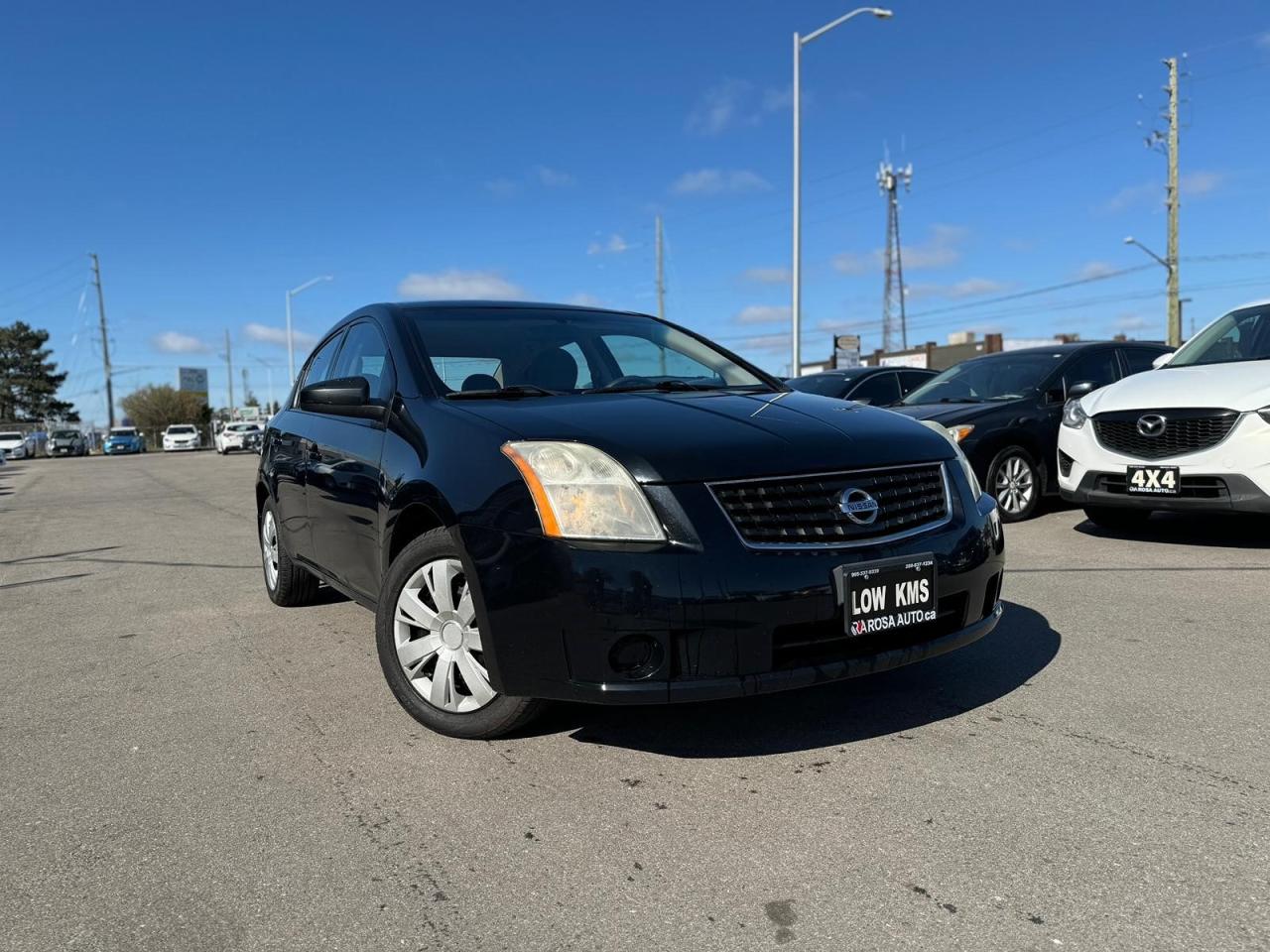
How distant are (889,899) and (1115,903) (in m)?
0.48

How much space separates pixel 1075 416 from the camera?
7.03 m

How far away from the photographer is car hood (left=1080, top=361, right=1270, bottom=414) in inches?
236

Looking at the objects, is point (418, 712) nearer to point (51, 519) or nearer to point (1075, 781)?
point (1075, 781)

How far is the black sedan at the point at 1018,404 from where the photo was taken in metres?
7.96

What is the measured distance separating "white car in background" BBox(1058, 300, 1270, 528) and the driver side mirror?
16.4 feet

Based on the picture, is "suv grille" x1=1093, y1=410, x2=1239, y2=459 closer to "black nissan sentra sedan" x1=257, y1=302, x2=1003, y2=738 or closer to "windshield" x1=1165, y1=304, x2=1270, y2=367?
"windshield" x1=1165, y1=304, x2=1270, y2=367

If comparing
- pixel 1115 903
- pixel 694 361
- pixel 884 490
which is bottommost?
pixel 1115 903

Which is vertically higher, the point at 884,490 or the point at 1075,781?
the point at 884,490

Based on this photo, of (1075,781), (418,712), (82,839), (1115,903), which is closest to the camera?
(1115,903)

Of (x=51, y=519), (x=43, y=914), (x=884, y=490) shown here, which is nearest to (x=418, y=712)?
(x=43, y=914)

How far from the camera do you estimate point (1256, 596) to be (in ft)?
16.3

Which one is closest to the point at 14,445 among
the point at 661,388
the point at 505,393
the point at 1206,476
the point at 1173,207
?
the point at 1173,207

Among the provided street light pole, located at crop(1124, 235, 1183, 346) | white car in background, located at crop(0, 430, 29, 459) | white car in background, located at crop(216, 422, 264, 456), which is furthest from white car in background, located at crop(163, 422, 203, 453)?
street light pole, located at crop(1124, 235, 1183, 346)

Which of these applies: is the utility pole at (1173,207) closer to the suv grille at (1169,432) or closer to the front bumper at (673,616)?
the suv grille at (1169,432)
